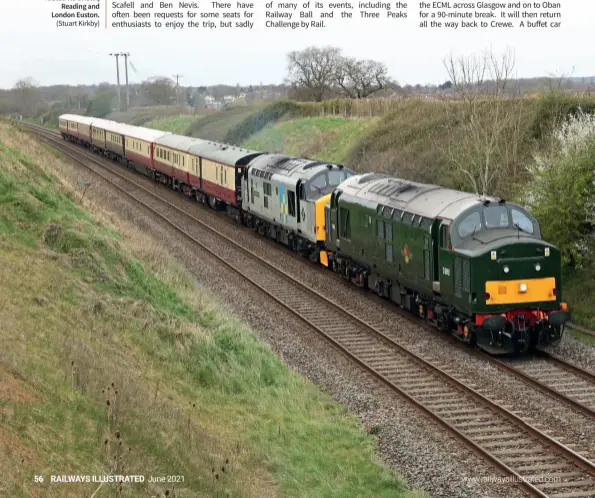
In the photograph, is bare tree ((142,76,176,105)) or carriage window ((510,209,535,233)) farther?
bare tree ((142,76,176,105))

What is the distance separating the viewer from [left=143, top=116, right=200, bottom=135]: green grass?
115812 mm

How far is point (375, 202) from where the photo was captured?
26.5 meters

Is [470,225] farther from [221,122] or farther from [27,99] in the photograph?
[27,99]

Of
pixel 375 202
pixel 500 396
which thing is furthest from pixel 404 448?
pixel 375 202

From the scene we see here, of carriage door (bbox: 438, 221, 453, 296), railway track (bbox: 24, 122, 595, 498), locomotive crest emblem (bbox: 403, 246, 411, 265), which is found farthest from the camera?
locomotive crest emblem (bbox: 403, 246, 411, 265)

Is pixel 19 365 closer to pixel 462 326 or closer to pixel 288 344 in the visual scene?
pixel 288 344

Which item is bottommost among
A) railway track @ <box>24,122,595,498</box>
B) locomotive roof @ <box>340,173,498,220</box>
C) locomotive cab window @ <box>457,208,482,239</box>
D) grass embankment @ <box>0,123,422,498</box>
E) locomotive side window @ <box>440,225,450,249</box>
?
railway track @ <box>24,122,595,498</box>

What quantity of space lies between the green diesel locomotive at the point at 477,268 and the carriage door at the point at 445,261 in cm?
2

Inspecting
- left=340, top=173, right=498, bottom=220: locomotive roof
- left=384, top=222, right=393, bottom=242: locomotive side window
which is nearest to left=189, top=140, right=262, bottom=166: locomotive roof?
left=340, top=173, right=498, bottom=220: locomotive roof

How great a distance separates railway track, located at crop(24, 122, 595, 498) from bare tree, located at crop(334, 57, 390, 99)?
74406mm

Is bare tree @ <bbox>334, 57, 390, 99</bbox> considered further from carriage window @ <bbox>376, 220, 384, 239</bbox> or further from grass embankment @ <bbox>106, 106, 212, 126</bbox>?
carriage window @ <bbox>376, 220, 384, 239</bbox>

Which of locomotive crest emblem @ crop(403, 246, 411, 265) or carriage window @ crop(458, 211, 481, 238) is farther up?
carriage window @ crop(458, 211, 481, 238)

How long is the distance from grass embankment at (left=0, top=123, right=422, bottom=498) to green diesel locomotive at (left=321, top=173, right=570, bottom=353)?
4549 millimetres

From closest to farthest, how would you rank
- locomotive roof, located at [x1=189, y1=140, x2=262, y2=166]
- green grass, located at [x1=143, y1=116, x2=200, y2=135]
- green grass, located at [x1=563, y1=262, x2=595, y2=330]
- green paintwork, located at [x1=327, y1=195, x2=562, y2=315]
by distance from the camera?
green paintwork, located at [x1=327, y1=195, x2=562, y2=315]
green grass, located at [x1=563, y1=262, x2=595, y2=330]
locomotive roof, located at [x1=189, y1=140, x2=262, y2=166]
green grass, located at [x1=143, y1=116, x2=200, y2=135]
